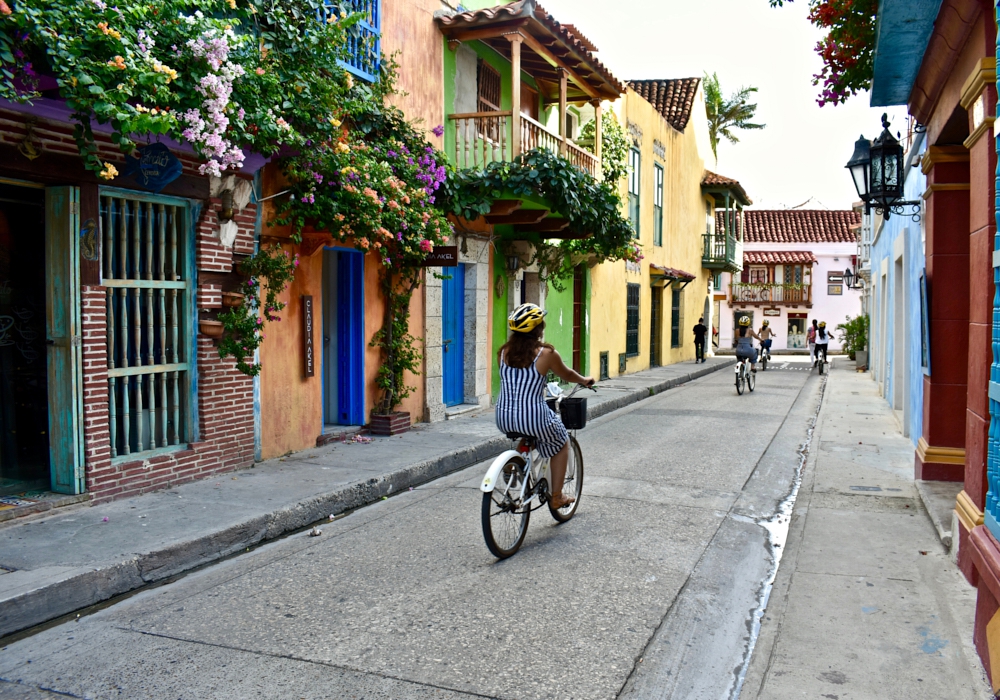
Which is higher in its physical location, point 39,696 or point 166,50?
point 166,50

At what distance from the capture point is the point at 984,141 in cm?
478

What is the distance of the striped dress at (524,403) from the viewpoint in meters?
5.64

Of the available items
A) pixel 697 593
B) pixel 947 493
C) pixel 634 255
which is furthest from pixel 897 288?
pixel 697 593

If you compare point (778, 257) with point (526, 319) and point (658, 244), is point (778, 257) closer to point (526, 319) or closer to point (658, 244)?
point (658, 244)

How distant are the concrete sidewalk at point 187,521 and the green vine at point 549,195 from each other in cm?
366

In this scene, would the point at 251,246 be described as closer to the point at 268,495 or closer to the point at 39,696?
the point at 268,495

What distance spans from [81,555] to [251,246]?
3.74 metres

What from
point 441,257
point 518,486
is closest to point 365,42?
point 441,257

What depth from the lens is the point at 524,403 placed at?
564 centimetres

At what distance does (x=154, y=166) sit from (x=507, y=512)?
4.08m

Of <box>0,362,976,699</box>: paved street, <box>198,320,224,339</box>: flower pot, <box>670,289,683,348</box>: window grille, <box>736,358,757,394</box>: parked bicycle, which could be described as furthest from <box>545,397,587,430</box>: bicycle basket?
<box>670,289,683,348</box>: window grille

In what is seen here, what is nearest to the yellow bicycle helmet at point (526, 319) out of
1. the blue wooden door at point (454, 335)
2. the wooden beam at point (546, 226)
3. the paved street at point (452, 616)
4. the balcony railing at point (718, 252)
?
the paved street at point (452, 616)

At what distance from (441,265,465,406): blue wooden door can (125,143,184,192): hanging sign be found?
591cm

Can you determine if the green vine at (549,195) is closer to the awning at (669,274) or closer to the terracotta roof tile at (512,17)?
the terracotta roof tile at (512,17)
